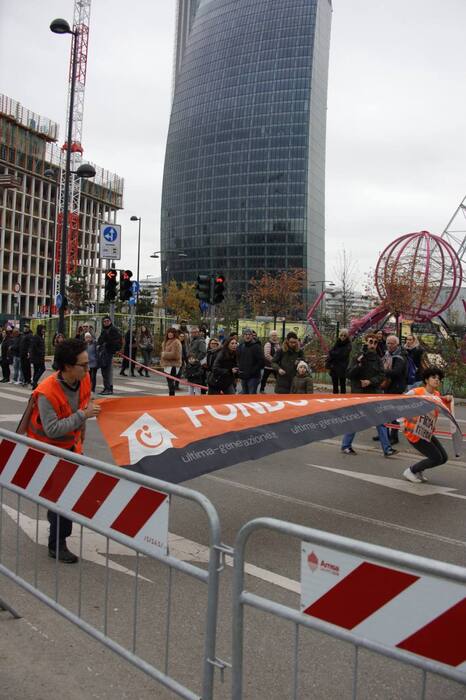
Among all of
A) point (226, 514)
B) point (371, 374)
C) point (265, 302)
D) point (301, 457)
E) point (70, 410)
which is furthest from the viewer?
point (265, 302)

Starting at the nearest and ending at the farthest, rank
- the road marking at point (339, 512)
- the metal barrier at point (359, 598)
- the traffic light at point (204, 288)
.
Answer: the metal barrier at point (359, 598)
the road marking at point (339, 512)
the traffic light at point (204, 288)

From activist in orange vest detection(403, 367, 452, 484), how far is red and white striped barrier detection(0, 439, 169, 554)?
5081mm

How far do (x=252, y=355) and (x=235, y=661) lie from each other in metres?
11.3

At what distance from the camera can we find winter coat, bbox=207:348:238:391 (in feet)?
42.7

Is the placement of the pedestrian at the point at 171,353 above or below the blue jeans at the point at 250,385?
above

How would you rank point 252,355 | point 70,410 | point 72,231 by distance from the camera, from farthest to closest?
point 72,231 → point 252,355 → point 70,410

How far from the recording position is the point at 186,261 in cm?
14125

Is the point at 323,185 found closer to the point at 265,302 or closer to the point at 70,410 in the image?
the point at 265,302

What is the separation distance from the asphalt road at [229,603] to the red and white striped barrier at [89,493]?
0.28m

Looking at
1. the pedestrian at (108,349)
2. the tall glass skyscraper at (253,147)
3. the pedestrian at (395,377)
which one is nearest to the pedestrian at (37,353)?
the pedestrian at (108,349)

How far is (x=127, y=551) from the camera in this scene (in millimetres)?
3430

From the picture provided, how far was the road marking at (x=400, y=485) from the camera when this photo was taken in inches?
312

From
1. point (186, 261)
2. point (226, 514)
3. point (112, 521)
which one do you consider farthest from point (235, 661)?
point (186, 261)

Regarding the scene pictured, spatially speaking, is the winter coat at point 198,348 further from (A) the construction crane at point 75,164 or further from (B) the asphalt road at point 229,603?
(A) the construction crane at point 75,164
